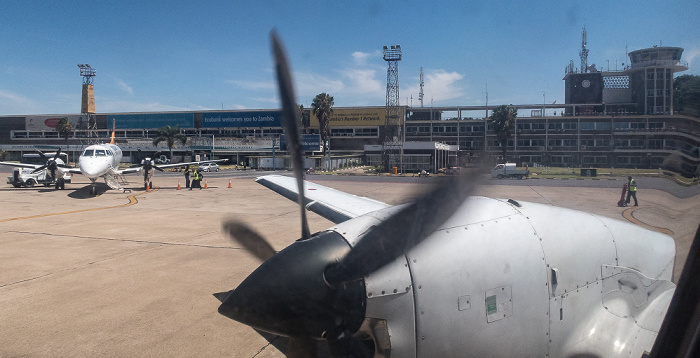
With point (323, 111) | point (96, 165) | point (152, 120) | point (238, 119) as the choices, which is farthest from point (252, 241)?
point (152, 120)

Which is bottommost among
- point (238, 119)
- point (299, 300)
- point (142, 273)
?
point (142, 273)

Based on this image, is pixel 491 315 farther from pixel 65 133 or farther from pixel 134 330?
pixel 65 133

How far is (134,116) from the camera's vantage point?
73.8 m

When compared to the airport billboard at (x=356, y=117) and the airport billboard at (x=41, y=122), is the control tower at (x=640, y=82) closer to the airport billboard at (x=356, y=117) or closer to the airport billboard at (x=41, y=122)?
the airport billboard at (x=356, y=117)

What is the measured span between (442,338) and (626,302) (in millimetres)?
2023

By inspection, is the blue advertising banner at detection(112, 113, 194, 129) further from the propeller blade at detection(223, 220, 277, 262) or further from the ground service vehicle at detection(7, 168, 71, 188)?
the propeller blade at detection(223, 220, 277, 262)

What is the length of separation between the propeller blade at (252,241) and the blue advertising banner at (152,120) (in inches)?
2846

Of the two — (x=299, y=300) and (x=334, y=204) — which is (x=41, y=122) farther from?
(x=299, y=300)

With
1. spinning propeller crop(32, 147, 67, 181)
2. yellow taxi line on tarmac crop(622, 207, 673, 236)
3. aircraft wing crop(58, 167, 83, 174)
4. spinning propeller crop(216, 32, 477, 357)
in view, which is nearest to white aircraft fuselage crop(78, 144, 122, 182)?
aircraft wing crop(58, 167, 83, 174)

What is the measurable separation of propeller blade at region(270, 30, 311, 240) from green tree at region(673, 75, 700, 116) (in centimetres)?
271

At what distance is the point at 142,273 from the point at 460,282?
24.8 feet

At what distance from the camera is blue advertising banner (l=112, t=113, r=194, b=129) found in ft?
232

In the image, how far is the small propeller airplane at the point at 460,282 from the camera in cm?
303

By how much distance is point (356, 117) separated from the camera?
6438cm
